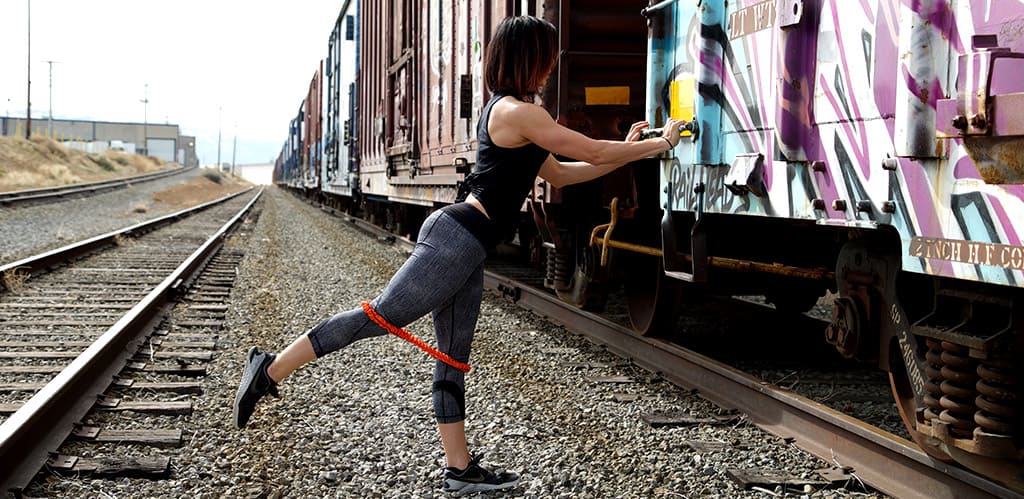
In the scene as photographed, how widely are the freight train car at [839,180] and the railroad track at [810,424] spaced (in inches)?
4.1

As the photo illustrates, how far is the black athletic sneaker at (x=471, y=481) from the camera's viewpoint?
3.52 meters

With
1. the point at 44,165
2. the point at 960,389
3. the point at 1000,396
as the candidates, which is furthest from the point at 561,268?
the point at 44,165

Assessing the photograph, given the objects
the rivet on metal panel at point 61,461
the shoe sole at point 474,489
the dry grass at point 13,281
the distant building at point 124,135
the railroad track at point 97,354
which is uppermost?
the distant building at point 124,135

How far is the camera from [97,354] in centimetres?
533

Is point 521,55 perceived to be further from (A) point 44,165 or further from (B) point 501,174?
(A) point 44,165

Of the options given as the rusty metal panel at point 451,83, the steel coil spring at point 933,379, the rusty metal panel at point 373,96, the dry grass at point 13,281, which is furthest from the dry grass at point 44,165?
the steel coil spring at point 933,379

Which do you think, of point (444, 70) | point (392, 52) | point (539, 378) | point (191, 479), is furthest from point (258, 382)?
point (392, 52)

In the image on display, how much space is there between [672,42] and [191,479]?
3.28 meters

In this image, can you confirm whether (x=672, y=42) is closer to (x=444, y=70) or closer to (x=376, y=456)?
(x=376, y=456)

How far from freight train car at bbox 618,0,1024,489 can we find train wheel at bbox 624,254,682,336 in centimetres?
112

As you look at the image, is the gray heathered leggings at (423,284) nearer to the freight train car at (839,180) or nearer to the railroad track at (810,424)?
the freight train car at (839,180)

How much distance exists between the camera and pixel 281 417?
14.9ft

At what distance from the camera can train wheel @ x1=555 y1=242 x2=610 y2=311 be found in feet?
22.5

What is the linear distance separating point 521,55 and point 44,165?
60.4 metres
